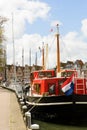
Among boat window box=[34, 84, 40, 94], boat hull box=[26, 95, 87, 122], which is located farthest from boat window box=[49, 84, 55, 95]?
boat window box=[34, 84, 40, 94]

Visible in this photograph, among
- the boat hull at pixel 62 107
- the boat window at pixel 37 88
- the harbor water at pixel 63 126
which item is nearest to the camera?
the harbor water at pixel 63 126

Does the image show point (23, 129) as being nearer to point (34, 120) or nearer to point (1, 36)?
point (34, 120)

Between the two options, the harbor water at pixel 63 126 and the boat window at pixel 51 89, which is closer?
the harbor water at pixel 63 126

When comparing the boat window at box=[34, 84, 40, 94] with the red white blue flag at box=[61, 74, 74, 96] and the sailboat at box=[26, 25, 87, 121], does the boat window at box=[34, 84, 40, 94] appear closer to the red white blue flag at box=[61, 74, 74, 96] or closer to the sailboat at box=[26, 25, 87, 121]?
the sailboat at box=[26, 25, 87, 121]

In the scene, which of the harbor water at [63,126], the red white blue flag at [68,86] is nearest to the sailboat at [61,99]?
the red white blue flag at [68,86]

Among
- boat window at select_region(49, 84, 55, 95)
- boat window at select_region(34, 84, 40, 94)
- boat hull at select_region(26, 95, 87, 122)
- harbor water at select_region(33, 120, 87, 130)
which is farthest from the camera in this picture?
boat window at select_region(34, 84, 40, 94)

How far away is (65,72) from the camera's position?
3378 cm

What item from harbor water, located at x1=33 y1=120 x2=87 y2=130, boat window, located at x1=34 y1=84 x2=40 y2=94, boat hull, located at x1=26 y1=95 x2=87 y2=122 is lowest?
harbor water, located at x1=33 y1=120 x2=87 y2=130

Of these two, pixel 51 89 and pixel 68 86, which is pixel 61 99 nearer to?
pixel 68 86

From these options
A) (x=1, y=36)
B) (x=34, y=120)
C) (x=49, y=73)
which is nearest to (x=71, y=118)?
(x=34, y=120)

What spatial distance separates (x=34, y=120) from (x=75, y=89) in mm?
3836

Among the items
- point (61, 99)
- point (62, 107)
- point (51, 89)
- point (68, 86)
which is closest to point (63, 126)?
point (62, 107)

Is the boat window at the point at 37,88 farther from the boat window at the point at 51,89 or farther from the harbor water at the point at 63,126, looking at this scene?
the harbor water at the point at 63,126

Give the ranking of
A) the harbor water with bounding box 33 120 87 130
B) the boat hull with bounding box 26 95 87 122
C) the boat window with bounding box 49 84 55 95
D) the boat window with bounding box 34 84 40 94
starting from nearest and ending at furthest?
the harbor water with bounding box 33 120 87 130 < the boat hull with bounding box 26 95 87 122 < the boat window with bounding box 49 84 55 95 < the boat window with bounding box 34 84 40 94
